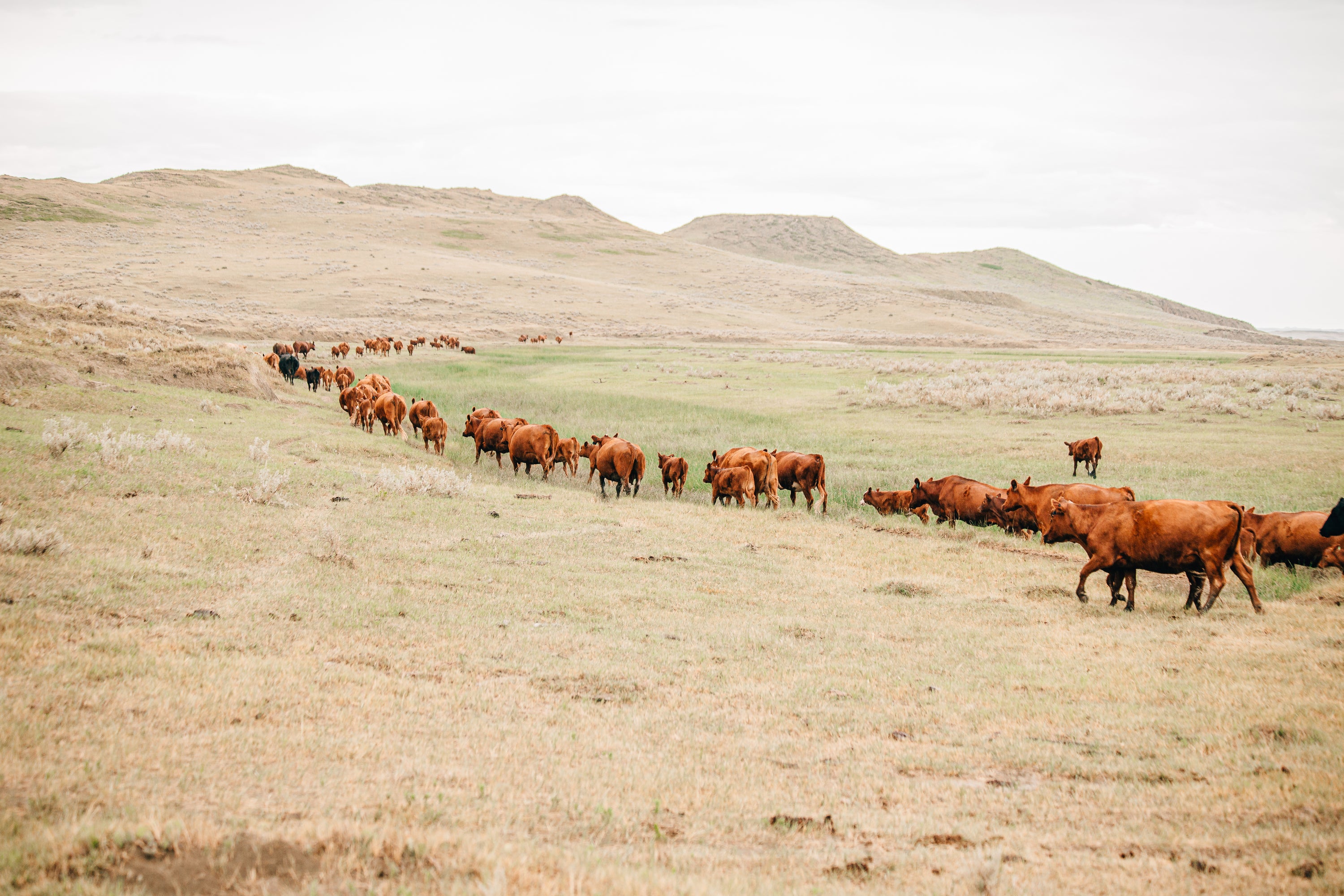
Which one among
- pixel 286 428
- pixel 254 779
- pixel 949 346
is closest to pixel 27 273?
pixel 286 428

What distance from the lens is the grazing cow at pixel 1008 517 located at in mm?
14766

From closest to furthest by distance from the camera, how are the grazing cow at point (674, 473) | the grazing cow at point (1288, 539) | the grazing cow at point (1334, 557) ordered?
the grazing cow at point (1334, 557), the grazing cow at point (1288, 539), the grazing cow at point (674, 473)

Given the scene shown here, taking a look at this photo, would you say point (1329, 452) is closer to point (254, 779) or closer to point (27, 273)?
point (254, 779)

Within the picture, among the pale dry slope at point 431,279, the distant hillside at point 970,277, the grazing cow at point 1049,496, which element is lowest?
the grazing cow at point 1049,496

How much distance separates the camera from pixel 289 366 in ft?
106

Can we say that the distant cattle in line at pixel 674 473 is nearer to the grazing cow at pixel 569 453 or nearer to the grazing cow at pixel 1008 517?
the grazing cow at pixel 569 453

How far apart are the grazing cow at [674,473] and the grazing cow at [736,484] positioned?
4.46ft

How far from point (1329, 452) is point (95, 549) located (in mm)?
24570

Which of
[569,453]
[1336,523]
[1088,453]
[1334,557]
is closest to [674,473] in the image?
[569,453]

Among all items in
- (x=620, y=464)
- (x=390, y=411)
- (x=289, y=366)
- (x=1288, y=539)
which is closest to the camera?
(x=1288, y=539)

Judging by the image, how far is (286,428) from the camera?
65.5 ft

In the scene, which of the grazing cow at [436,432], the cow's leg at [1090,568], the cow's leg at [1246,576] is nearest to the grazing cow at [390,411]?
the grazing cow at [436,432]

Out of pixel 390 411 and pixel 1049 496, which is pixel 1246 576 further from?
pixel 390 411

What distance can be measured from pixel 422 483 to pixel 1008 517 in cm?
1015
